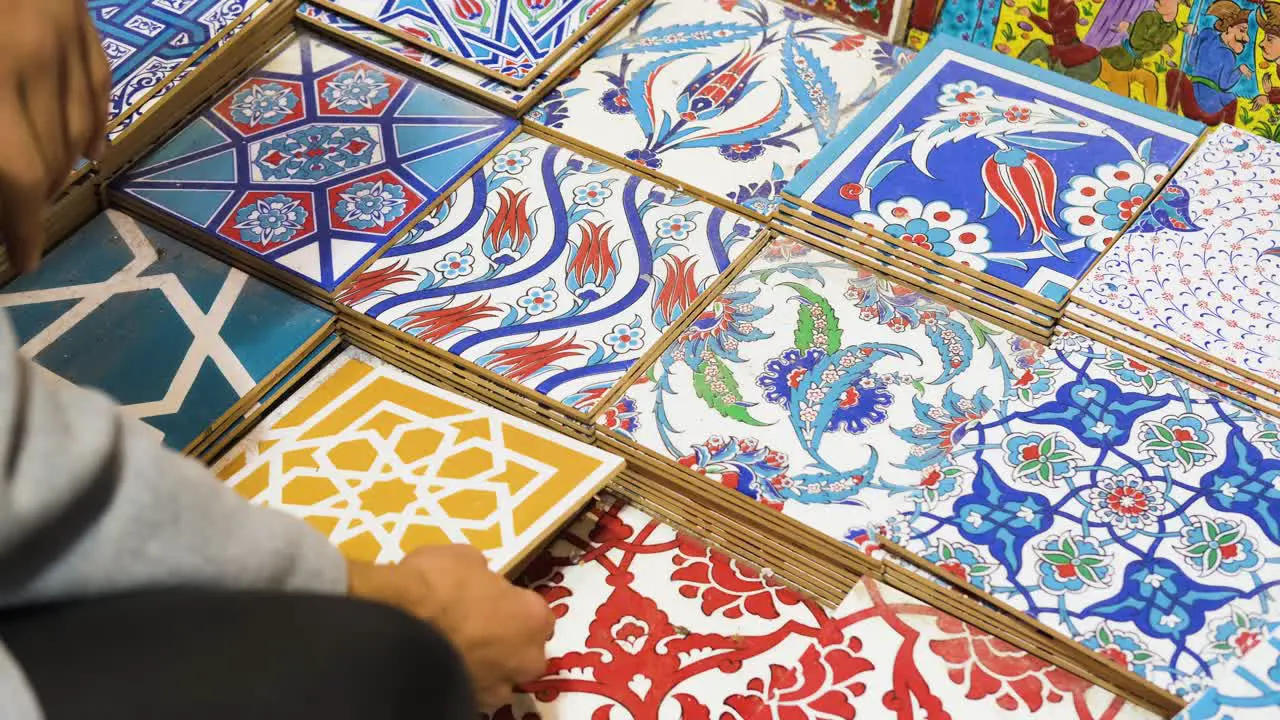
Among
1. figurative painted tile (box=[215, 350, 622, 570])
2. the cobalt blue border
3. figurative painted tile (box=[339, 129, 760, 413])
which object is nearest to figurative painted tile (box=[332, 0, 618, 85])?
figurative painted tile (box=[339, 129, 760, 413])

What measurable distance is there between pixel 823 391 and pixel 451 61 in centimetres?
73

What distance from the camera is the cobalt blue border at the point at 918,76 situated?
64.5 inches

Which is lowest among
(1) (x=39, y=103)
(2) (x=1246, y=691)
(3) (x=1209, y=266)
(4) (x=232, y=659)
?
(4) (x=232, y=659)

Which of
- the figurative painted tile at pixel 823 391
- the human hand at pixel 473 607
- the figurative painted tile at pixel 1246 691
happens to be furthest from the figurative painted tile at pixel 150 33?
the figurative painted tile at pixel 1246 691

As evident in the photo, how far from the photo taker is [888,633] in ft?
4.28

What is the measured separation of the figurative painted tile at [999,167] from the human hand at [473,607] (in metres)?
0.73

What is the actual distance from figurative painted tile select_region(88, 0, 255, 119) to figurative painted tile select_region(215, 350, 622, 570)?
20.5 inches

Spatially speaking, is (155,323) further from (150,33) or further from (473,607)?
(473,607)

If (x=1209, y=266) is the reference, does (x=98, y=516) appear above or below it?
below

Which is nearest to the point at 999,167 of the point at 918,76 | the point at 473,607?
the point at 918,76

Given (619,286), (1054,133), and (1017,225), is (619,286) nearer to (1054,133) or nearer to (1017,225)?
(1017,225)

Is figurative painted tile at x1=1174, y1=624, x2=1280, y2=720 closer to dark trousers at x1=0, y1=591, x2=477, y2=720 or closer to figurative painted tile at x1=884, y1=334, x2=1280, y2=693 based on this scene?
figurative painted tile at x1=884, y1=334, x2=1280, y2=693

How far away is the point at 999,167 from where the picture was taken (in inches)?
63.9

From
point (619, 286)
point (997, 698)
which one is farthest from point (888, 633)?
point (619, 286)
